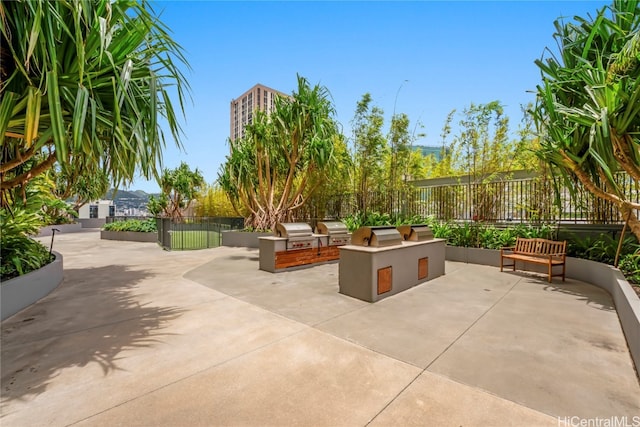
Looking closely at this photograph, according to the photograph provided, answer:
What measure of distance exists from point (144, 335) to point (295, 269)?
12.6 feet

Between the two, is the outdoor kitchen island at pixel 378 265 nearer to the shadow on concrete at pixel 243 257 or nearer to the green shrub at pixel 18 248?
the shadow on concrete at pixel 243 257

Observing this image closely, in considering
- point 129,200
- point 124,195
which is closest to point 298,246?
point 124,195

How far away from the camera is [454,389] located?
84.0 inches

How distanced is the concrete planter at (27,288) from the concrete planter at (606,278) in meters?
6.92

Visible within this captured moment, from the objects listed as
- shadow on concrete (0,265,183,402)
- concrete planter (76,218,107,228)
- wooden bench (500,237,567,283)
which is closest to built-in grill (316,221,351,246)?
wooden bench (500,237,567,283)

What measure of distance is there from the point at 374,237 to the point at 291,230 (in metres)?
2.65

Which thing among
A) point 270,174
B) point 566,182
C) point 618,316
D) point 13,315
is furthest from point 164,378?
point 270,174

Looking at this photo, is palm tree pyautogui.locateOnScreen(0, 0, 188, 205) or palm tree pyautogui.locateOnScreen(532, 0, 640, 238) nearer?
palm tree pyautogui.locateOnScreen(0, 0, 188, 205)

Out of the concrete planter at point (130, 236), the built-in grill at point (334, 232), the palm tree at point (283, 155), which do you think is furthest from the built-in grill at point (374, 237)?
the concrete planter at point (130, 236)

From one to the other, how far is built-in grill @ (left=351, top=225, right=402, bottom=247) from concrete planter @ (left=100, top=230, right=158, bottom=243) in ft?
36.7

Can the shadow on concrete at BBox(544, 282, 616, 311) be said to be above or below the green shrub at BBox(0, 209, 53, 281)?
below

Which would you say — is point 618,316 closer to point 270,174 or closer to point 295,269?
point 295,269

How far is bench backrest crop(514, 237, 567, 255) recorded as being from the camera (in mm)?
5910

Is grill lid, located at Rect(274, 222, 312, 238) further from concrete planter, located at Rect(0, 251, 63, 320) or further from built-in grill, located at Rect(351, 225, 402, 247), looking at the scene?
concrete planter, located at Rect(0, 251, 63, 320)
